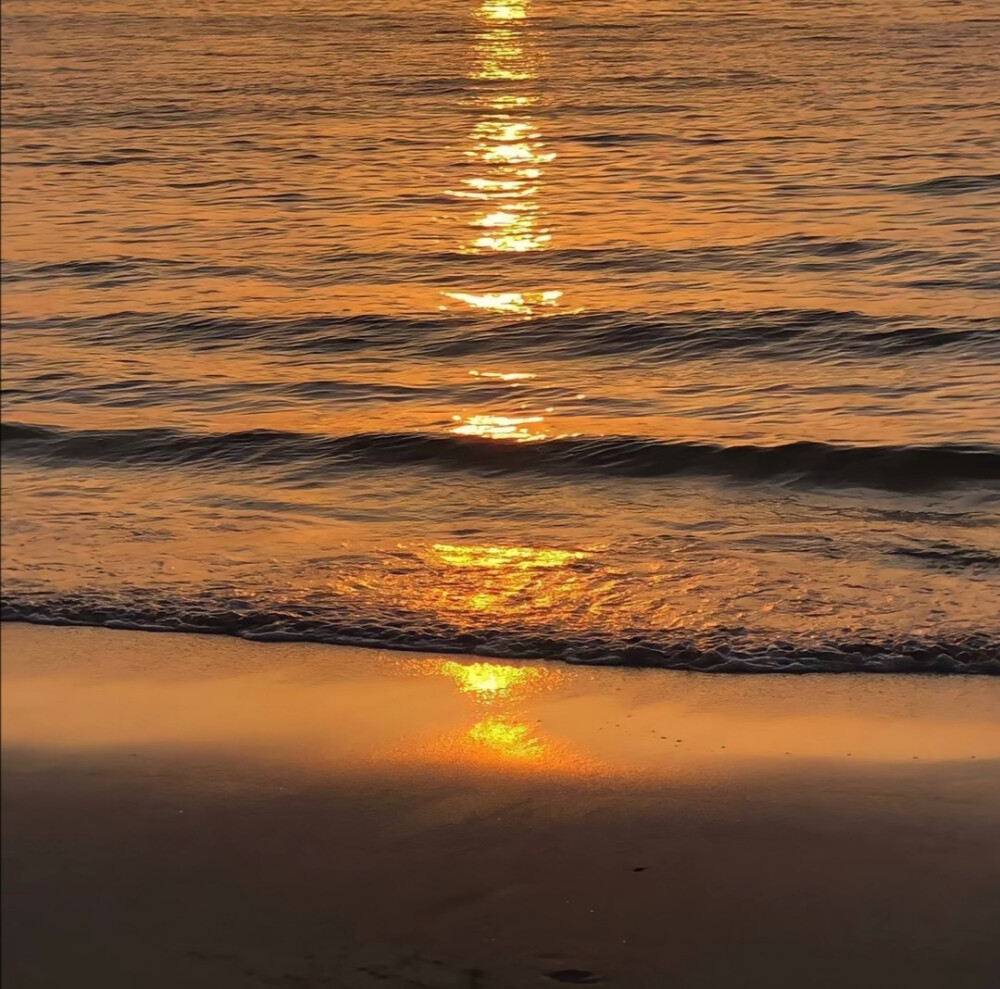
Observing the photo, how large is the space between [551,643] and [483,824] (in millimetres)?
1753

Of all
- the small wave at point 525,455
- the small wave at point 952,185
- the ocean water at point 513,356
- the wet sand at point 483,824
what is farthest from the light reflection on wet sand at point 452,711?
the small wave at point 952,185

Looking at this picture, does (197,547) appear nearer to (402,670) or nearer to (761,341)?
(402,670)

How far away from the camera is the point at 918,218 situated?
16.6m

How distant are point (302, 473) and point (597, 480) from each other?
186 cm

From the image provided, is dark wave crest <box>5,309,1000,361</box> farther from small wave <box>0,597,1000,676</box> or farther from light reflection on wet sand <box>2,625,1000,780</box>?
light reflection on wet sand <box>2,625,1000,780</box>

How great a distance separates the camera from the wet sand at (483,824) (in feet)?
12.5

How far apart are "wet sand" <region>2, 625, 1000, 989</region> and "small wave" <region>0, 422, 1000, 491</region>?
3.27 metres

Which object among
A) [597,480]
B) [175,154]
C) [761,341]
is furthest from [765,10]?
[597,480]

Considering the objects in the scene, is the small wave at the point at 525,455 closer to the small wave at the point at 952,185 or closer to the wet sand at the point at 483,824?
the wet sand at the point at 483,824

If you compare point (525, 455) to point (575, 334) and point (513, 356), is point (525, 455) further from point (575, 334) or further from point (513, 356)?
point (575, 334)

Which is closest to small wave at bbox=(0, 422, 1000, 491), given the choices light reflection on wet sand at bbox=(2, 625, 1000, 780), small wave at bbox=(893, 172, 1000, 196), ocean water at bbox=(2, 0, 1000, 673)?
ocean water at bbox=(2, 0, 1000, 673)

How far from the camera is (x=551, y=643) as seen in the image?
6262mm

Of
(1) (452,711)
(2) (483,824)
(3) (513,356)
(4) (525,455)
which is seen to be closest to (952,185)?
(3) (513,356)

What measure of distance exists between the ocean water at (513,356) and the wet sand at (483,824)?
562 mm
